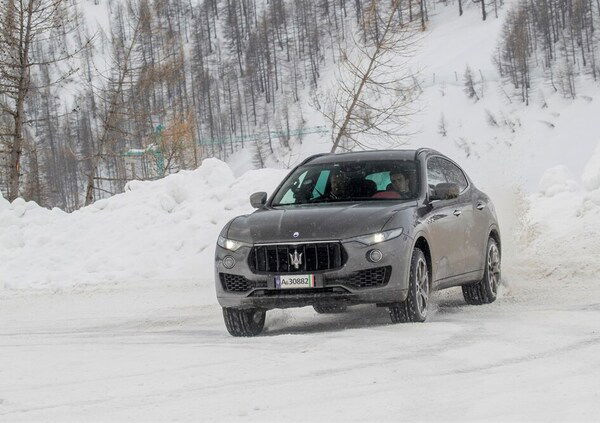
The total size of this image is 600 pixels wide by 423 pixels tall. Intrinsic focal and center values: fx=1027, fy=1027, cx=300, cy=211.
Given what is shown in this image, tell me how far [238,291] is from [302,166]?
1930 mm

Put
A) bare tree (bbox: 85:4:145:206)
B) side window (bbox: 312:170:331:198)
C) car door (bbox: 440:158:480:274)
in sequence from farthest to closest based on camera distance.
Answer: bare tree (bbox: 85:4:145:206)
car door (bbox: 440:158:480:274)
side window (bbox: 312:170:331:198)

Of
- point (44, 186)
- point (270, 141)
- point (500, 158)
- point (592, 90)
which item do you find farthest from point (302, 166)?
point (270, 141)

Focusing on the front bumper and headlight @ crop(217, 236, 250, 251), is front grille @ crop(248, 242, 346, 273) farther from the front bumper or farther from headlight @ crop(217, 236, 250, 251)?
headlight @ crop(217, 236, 250, 251)

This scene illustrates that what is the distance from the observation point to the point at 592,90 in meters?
107

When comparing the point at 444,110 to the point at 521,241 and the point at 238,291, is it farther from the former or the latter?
the point at 238,291

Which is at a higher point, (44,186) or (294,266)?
(294,266)

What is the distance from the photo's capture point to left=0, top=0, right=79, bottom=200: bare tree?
24359 millimetres

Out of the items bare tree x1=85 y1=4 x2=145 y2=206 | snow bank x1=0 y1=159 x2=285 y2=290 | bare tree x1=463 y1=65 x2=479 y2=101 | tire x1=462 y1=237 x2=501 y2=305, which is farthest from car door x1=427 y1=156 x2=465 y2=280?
bare tree x1=463 y1=65 x2=479 y2=101

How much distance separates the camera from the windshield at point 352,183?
944cm

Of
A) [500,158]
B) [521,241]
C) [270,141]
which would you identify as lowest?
[270,141]

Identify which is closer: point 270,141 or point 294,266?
point 294,266

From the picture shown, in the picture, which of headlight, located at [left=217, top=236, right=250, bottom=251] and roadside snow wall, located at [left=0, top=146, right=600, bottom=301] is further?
roadside snow wall, located at [left=0, top=146, right=600, bottom=301]

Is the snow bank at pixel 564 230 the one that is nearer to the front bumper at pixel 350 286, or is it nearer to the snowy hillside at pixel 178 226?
the snowy hillside at pixel 178 226

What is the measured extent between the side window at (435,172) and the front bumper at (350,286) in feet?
4.83
